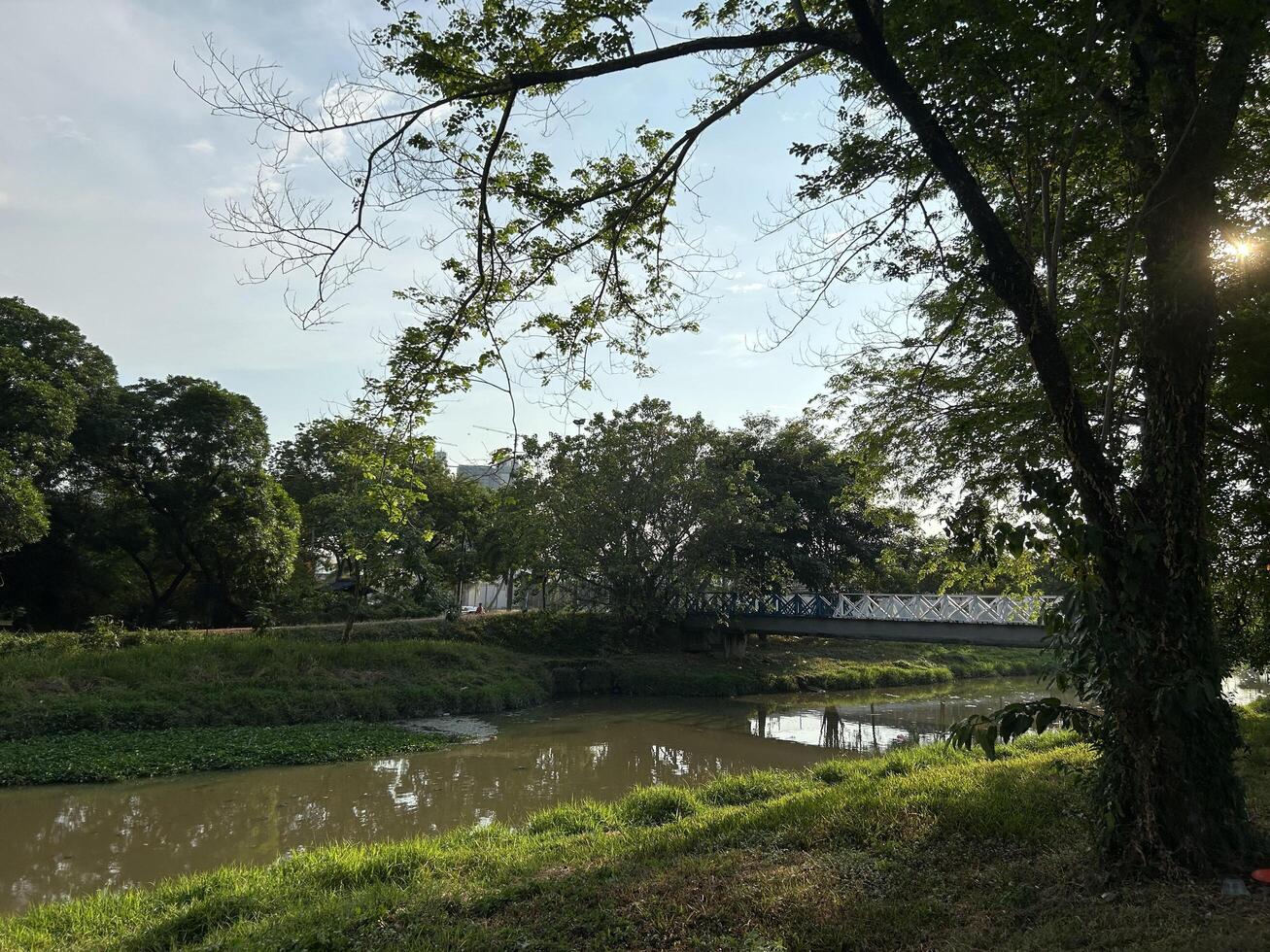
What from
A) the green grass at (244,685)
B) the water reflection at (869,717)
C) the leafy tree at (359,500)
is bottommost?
the water reflection at (869,717)

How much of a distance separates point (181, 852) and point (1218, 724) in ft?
30.6

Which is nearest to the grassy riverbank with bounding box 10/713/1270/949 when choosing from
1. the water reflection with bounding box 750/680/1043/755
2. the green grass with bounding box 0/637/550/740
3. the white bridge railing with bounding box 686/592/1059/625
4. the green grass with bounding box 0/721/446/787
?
the green grass with bounding box 0/721/446/787

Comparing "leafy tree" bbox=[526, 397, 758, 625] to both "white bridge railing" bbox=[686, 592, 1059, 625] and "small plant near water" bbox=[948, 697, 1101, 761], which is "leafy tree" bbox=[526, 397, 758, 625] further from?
"small plant near water" bbox=[948, 697, 1101, 761]

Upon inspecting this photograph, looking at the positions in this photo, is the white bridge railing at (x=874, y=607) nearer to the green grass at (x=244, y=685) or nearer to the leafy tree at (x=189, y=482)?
the green grass at (x=244, y=685)

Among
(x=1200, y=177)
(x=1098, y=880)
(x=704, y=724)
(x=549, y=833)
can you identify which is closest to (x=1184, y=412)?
(x=1200, y=177)

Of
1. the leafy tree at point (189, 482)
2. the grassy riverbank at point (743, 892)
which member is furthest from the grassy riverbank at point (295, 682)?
the grassy riverbank at point (743, 892)

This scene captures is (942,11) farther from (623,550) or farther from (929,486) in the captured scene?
(623,550)

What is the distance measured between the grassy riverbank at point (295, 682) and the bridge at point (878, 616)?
5.15ft

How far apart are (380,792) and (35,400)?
518 inches

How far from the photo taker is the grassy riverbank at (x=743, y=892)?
A: 3979 mm

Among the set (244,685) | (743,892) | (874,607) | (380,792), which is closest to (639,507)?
(874,607)

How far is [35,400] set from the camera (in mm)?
17969

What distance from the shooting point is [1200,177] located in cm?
471

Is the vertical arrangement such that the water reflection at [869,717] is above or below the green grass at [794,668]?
below
